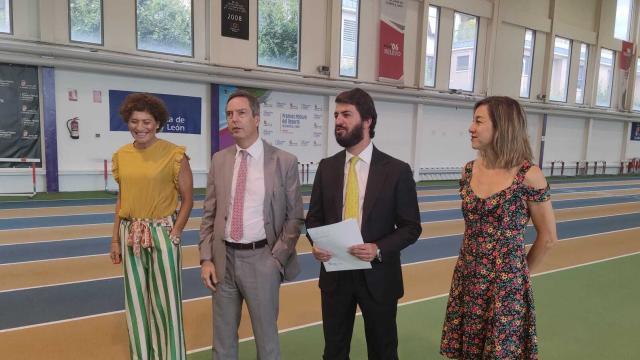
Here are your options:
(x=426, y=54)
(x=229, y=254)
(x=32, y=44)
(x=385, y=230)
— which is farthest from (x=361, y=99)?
(x=426, y=54)

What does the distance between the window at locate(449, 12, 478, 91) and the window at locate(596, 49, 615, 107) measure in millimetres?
8852

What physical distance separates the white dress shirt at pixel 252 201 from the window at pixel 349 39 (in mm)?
12305

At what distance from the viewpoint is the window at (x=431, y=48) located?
1605cm

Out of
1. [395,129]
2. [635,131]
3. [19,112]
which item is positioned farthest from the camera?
[635,131]

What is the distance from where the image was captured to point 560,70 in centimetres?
2038

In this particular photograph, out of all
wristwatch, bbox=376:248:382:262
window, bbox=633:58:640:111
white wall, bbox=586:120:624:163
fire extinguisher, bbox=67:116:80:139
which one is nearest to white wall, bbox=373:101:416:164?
fire extinguisher, bbox=67:116:80:139

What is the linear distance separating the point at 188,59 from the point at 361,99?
10.5 meters

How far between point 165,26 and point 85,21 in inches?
74.9

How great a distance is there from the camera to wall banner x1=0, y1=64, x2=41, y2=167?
9.80 m

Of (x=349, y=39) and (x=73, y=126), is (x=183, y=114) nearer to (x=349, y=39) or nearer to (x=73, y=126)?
(x=73, y=126)

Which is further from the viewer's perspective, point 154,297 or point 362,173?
point 154,297

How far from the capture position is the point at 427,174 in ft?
55.1

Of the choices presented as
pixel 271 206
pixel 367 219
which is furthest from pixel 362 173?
pixel 271 206

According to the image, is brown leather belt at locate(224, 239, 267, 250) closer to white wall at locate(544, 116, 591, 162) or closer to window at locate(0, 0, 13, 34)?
window at locate(0, 0, 13, 34)
